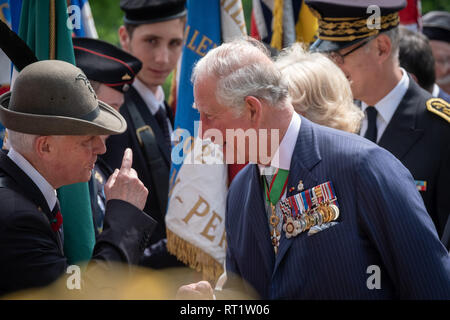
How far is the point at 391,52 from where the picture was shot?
163 inches

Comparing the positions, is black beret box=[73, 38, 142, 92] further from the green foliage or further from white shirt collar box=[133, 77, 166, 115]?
the green foliage

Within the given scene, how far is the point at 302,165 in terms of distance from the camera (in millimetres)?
2773

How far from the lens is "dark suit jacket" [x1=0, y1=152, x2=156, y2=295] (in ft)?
7.97

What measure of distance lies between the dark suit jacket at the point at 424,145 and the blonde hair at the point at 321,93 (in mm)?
400

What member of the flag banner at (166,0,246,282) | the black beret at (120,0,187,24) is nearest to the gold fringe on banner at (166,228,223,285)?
the flag banner at (166,0,246,282)

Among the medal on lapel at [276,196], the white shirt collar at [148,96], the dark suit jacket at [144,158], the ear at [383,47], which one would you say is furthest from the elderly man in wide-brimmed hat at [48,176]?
the white shirt collar at [148,96]

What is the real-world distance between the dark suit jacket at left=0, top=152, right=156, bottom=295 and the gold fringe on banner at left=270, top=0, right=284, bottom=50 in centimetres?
245

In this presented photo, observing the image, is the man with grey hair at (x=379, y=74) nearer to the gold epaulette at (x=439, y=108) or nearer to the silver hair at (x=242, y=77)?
the gold epaulette at (x=439, y=108)

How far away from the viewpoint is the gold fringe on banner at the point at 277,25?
4863 mm

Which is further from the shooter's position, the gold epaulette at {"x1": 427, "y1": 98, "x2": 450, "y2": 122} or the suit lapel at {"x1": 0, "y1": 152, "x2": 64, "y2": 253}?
the gold epaulette at {"x1": 427, "y1": 98, "x2": 450, "y2": 122}

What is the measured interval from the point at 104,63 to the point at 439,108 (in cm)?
226

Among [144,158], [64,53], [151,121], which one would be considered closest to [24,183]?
[64,53]
